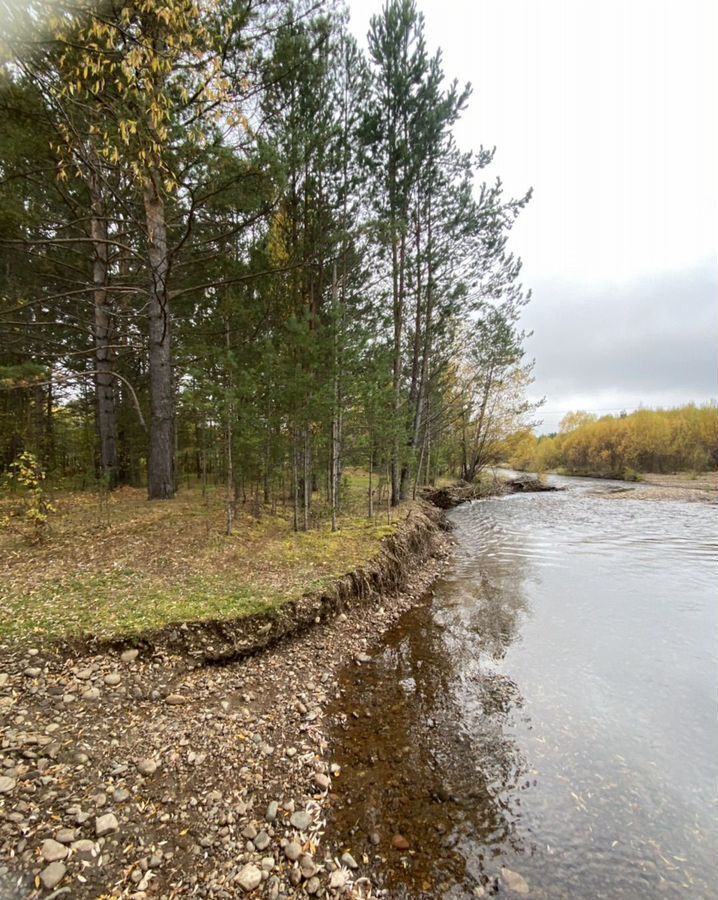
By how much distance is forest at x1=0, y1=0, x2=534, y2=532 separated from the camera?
208 inches

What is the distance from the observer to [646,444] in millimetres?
34406

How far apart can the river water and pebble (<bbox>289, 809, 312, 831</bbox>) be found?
0.17 meters

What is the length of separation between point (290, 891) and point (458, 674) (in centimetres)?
300

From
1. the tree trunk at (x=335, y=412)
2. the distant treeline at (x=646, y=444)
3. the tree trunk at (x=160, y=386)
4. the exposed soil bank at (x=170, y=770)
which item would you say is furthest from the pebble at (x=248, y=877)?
the distant treeline at (x=646, y=444)

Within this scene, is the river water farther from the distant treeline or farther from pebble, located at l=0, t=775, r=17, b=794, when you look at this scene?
the distant treeline

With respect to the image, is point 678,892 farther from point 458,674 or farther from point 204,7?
point 204,7

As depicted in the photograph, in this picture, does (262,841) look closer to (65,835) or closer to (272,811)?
(272,811)

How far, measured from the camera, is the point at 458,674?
4637mm

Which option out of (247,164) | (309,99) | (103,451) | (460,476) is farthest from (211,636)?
(460,476)

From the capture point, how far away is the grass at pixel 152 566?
4055 mm

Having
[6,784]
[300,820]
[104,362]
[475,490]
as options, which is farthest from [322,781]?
[475,490]

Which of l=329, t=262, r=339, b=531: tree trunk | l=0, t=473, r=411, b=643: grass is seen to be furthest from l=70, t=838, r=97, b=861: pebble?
l=329, t=262, r=339, b=531: tree trunk

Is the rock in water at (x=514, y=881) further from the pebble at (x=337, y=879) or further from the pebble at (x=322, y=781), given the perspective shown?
the pebble at (x=322, y=781)

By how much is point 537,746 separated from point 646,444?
40.1 metres
